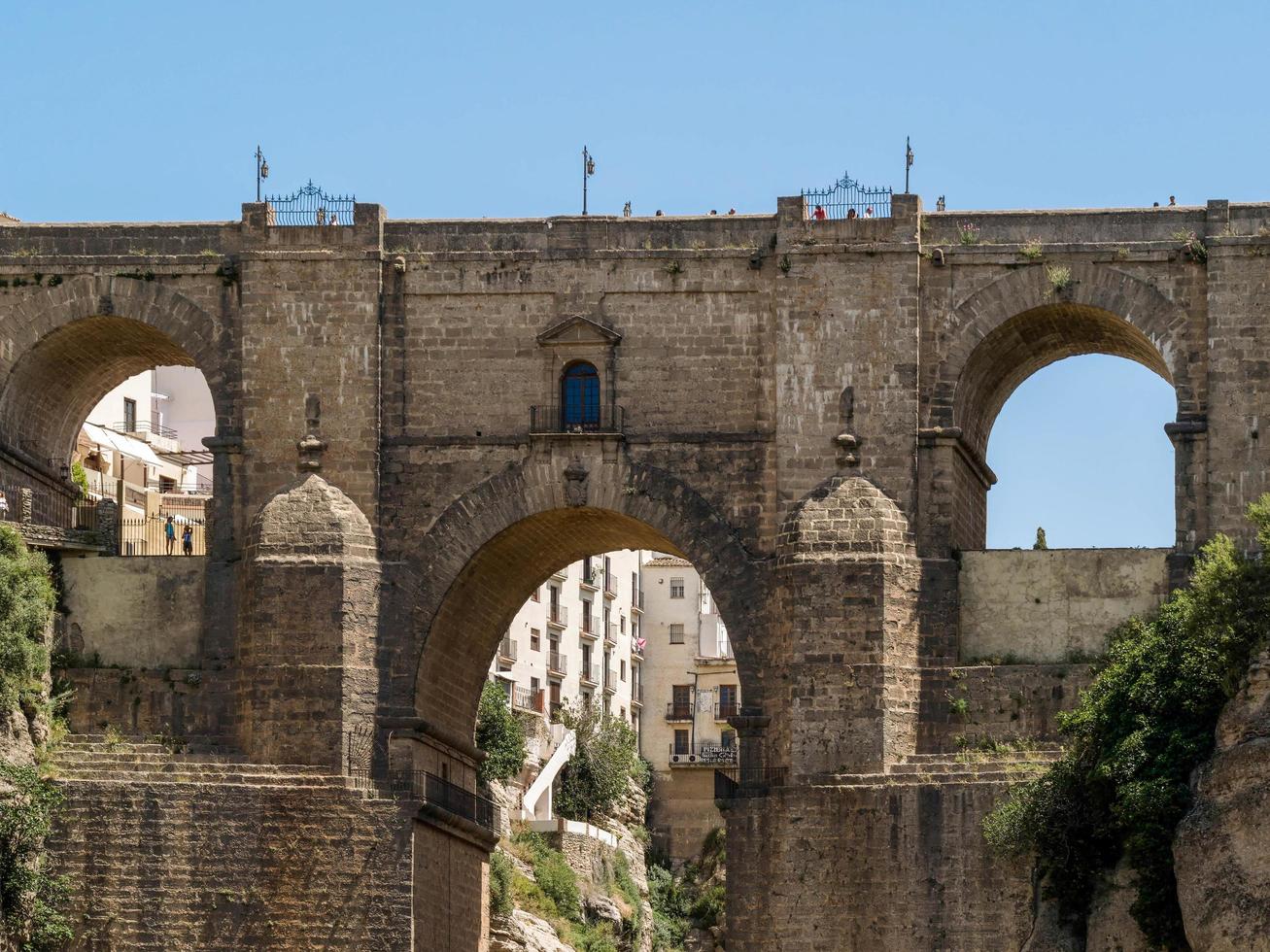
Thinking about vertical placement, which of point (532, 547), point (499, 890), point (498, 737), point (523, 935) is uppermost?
point (532, 547)

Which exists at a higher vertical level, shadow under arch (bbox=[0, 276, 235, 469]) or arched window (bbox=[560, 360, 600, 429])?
shadow under arch (bbox=[0, 276, 235, 469])

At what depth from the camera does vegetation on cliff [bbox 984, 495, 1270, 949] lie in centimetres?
4731

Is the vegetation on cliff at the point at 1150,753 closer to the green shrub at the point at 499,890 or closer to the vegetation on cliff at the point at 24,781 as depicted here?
the vegetation on cliff at the point at 24,781

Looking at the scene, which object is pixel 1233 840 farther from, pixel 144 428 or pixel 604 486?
pixel 144 428

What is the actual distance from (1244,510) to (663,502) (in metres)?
10.2

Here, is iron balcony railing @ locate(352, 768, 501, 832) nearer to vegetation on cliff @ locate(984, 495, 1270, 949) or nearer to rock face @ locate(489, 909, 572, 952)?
vegetation on cliff @ locate(984, 495, 1270, 949)

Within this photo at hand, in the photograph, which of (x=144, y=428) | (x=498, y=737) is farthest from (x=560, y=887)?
→ (x=144, y=428)

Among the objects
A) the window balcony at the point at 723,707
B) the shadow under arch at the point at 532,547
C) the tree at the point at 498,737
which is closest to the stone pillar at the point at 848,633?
the shadow under arch at the point at 532,547

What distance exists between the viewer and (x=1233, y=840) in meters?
46.0

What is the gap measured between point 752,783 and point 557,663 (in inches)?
1576

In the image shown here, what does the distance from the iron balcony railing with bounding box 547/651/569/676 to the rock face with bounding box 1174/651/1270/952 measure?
148ft

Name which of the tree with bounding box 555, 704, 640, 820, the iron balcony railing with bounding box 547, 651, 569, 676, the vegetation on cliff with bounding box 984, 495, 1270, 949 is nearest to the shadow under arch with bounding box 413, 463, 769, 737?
the vegetation on cliff with bounding box 984, 495, 1270, 949

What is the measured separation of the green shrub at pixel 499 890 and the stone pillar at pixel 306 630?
1812 centimetres

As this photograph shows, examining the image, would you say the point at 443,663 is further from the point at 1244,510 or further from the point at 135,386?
the point at 135,386
